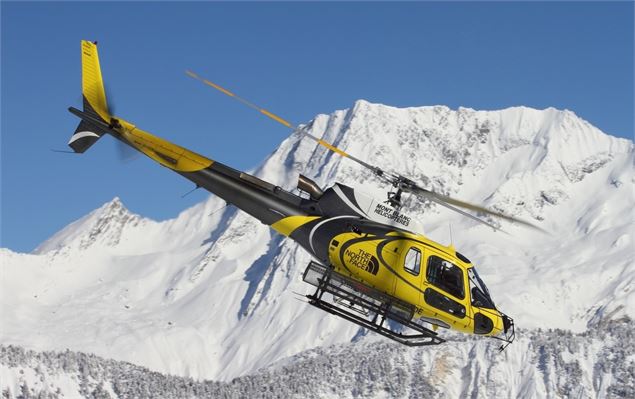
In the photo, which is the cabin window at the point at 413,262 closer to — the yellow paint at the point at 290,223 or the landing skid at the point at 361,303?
the landing skid at the point at 361,303

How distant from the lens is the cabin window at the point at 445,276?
149 ft

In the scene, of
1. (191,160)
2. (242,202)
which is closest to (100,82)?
(191,160)

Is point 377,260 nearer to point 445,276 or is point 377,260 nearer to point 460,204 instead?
point 445,276

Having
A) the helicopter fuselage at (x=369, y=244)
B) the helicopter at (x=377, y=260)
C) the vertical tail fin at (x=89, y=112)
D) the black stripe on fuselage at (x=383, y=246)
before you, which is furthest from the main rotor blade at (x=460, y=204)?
the vertical tail fin at (x=89, y=112)

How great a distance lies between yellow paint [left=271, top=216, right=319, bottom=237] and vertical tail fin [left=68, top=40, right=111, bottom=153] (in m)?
11.8

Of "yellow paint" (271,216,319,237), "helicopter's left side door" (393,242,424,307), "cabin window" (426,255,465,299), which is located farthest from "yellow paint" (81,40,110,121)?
"cabin window" (426,255,465,299)

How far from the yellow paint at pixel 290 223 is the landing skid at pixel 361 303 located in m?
Result: 2.21

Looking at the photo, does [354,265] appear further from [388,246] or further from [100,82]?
[100,82]

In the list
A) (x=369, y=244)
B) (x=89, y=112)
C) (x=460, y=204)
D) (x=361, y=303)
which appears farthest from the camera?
(x=89, y=112)

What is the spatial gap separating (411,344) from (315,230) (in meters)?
6.83

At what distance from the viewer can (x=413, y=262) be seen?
149 ft

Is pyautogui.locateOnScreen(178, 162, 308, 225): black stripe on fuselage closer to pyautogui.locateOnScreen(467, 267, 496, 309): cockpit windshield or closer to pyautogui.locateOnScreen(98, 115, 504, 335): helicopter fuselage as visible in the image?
pyautogui.locateOnScreen(98, 115, 504, 335): helicopter fuselage

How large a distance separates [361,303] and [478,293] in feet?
16.7

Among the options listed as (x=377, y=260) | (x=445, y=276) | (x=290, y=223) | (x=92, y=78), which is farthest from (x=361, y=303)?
(x=92, y=78)
